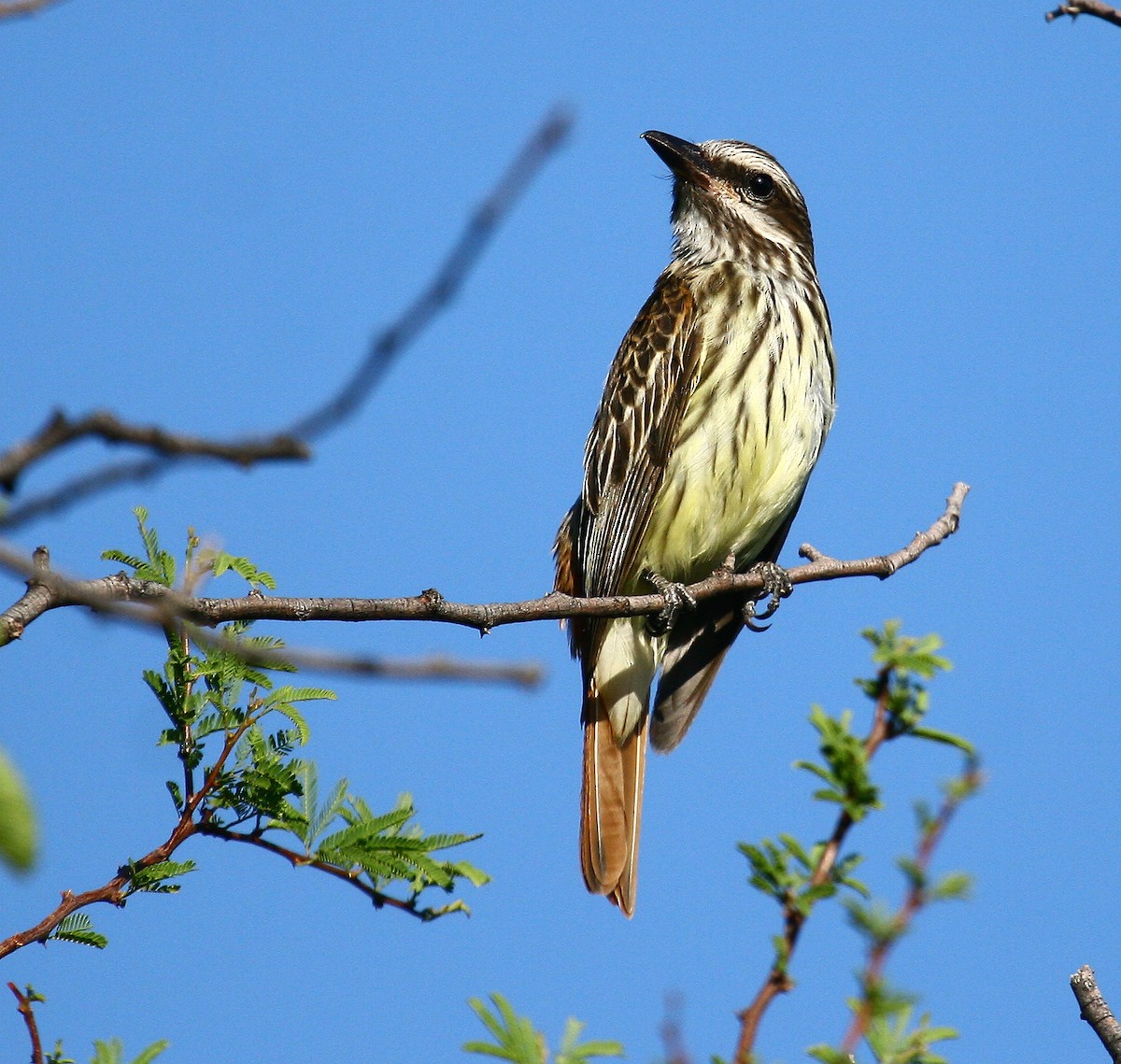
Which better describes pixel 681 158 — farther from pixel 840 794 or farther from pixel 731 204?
pixel 840 794

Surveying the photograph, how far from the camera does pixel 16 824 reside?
127 cm

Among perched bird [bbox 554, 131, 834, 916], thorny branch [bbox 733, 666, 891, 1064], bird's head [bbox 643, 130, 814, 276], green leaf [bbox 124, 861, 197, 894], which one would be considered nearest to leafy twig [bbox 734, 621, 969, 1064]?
thorny branch [bbox 733, 666, 891, 1064]

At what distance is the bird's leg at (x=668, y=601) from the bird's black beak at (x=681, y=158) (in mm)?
2497

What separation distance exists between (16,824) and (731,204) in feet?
22.9

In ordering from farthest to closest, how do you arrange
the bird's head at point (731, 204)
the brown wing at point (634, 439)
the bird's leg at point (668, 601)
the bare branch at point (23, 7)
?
the bird's head at point (731, 204) → the brown wing at point (634, 439) → the bird's leg at point (668, 601) → the bare branch at point (23, 7)

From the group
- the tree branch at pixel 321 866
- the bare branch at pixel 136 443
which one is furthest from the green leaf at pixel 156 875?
the bare branch at pixel 136 443

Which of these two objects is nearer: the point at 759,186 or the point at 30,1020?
the point at 30,1020

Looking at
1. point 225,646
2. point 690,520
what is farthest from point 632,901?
point 225,646

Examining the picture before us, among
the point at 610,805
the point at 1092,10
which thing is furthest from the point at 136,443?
the point at 610,805

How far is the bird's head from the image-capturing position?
7613 mm

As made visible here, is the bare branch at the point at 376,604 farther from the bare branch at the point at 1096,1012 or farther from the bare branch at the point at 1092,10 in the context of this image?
the bare branch at the point at 1092,10

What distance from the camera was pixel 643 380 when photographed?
22.7 ft

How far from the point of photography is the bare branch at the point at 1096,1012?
2902 millimetres

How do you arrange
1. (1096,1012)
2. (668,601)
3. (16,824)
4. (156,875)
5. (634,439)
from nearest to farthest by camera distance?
(16,824)
(1096,1012)
(156,875)
(668,601)
(634,439)
